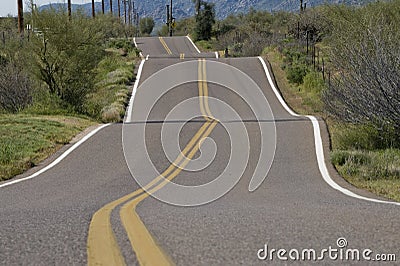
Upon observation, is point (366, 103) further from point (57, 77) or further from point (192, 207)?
point (57, 77)

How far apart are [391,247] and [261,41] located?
153 ft

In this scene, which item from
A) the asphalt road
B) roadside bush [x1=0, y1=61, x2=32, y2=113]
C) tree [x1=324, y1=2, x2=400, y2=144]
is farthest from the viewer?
roadside bush [x1=0, y1=61, x2=32, y2=113]

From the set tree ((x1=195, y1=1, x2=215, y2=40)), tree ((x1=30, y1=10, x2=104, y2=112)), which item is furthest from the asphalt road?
tree ((x1=195, y1=1, x2=215, y2=40))

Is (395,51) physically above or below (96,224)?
above

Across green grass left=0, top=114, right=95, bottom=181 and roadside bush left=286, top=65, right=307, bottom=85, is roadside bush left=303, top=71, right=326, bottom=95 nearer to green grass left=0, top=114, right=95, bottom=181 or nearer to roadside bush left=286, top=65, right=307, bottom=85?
roadside bush left=286, top=65, right=307, bottom=85

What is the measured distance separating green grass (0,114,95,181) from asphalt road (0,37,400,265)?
86 cm

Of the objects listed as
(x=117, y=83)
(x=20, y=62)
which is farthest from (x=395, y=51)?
(x=117, y=83)

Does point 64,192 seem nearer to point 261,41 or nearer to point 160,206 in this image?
point 160,206

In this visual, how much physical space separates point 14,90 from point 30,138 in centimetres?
1092

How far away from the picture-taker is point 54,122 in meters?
22.1

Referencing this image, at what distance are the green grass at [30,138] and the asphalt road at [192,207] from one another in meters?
0.86

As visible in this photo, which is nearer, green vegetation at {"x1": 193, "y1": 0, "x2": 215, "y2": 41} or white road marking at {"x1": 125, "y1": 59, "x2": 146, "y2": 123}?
white road marking at {"x1": 125, "y1": 59, "x2": 146, "y2": 123}

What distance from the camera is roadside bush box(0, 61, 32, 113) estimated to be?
28.5 metres

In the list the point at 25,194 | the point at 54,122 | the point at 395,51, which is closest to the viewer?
the point at 25,194
